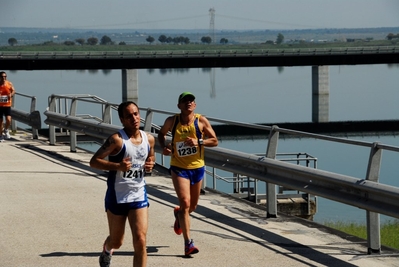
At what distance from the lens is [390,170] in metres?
38.9

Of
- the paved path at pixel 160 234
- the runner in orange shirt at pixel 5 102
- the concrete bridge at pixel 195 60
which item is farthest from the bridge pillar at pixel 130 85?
the paved path at pixel 160 234

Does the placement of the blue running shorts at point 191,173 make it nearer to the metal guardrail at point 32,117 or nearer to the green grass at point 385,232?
the green grass at point 385,232

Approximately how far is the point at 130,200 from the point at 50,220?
3697mm

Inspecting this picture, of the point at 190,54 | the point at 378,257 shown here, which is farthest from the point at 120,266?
the point at 190,54

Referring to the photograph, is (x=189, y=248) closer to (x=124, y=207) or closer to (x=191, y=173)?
(x=191, y=173)

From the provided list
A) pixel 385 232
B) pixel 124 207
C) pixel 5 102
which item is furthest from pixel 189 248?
pixel 5 102

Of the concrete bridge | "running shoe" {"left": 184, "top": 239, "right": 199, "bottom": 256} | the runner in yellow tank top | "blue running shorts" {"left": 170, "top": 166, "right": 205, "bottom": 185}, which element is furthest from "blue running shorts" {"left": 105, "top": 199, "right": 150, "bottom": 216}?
the concrete bridge

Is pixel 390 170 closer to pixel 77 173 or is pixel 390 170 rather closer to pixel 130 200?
pixel 77 173

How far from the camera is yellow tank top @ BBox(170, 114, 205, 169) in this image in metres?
8.87

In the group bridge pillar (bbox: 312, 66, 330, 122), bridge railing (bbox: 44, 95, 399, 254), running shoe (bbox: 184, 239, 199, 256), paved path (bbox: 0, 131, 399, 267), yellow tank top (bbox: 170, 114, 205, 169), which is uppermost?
yellow tank top (bbox: 170, 114, 205, 169)

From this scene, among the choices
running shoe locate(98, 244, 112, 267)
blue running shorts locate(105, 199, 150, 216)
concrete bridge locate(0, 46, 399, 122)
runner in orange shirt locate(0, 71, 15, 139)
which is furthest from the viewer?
concrete bridge locate(0, 46, 399, 122)

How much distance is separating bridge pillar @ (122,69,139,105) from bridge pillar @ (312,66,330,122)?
1896 cm

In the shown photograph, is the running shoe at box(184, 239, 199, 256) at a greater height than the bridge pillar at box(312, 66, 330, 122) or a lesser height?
greater

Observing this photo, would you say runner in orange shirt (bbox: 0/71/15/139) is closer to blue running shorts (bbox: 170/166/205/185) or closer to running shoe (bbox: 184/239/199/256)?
blue running shorts (bbox: 170/166/205/185)
